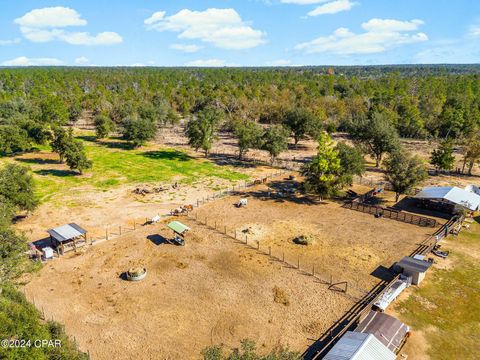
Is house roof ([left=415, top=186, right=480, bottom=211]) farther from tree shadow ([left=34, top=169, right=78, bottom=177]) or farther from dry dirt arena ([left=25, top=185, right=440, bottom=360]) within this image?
tree shadow ([left=34, top=169, right=78, bottom=177])

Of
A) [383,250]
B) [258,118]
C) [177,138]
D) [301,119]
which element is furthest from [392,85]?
[383,250]

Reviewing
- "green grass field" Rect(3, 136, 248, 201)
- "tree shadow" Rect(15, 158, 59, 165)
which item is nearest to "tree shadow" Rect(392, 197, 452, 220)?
"green grass field" Rect(3, 136, 248, 201)

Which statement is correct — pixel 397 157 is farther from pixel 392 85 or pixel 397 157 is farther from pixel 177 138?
pixel 392 85

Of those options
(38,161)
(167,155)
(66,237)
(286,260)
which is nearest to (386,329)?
(286,260)

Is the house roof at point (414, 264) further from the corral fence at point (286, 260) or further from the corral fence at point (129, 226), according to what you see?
the corral fence at point (129, 226)

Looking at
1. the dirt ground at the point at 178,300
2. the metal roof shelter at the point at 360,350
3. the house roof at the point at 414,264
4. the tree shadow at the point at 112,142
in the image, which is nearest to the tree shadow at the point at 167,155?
the tree shadow at the point at 112,142

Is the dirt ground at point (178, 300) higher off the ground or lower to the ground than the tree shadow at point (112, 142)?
lower

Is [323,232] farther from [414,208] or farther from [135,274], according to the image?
[135,274]
